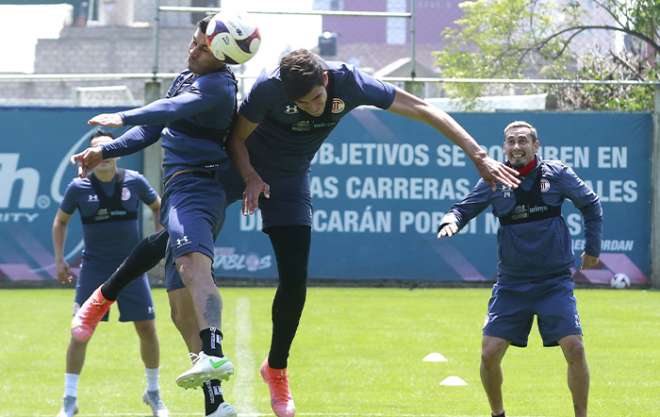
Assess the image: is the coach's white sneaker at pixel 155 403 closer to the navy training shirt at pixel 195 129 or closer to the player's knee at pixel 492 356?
the navy training shirt at pixel 195 129

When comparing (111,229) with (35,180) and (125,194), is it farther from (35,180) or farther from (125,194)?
(35,180)

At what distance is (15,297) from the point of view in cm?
1988

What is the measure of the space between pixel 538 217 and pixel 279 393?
2046 mm

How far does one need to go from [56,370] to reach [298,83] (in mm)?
5700

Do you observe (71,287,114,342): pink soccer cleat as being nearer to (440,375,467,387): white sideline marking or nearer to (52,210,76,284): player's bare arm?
(52,210,76,284): player's bare arm

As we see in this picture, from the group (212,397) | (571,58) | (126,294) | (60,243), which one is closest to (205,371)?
(212,397)

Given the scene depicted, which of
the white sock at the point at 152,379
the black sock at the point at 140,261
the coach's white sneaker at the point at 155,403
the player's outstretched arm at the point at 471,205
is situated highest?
the player's outstretched arm at the point at 471,205

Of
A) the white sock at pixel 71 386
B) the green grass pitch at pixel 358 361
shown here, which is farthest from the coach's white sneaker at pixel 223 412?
the white sock at pixel 71 386

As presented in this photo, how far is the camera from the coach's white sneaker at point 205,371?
291 inches

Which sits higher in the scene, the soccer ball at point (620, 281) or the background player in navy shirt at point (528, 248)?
the background player in navy shirt at point (528, 248)

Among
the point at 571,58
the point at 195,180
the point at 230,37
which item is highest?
the point at 571,58

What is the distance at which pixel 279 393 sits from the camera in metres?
8.88

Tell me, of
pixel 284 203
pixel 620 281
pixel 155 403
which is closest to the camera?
pixel 284 203

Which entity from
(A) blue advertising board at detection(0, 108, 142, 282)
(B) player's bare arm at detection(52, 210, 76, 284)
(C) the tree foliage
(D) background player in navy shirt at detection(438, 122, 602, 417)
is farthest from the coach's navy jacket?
(C) the tree foliage
